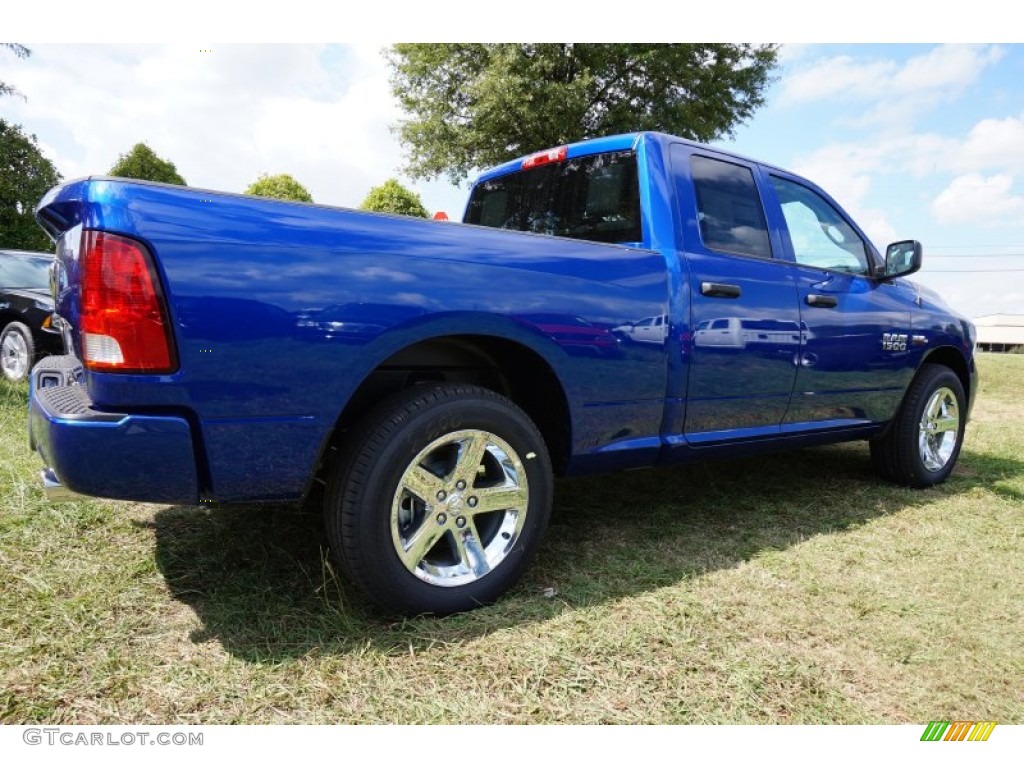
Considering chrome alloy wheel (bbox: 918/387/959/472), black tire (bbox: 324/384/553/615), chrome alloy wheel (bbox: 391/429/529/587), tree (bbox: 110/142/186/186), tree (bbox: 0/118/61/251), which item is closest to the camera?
black tire (bbox: 324/384/553/615)

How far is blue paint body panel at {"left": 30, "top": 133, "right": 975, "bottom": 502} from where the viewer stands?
1.80 meters

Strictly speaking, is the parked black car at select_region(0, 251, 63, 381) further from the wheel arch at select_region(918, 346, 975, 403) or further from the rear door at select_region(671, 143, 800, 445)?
the wheel arch at select_region(918, 346, 975, 403)

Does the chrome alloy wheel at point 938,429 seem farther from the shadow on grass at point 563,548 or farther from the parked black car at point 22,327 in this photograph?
the parked black car at point 22,327

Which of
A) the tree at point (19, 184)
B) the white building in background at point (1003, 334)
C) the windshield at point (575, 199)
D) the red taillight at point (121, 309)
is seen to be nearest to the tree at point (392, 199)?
the tree at point (19, 184)

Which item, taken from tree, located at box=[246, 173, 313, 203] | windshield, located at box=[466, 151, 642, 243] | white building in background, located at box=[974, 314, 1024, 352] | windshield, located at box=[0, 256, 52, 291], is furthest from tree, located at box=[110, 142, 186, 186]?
white building in background, located at box=[974, 314, 1024, 352]

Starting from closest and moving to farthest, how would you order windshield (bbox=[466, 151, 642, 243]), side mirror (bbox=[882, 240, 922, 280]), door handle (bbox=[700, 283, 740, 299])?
1. door handle (bbox=[700, 283, 740, 299])
2. windshield (bbox=[466, 151, 642, 243])
3. side mirror (bbox=[882, 240, 922, 280])

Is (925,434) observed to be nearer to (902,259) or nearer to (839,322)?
(902,259)

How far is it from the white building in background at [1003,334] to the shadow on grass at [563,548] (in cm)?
5493

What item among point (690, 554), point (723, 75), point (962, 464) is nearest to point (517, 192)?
point (690, 554)

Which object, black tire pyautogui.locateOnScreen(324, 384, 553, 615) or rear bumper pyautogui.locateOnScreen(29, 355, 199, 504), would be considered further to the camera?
black tire pyautogui.locateOnScreen(324, 384, 553, 615)

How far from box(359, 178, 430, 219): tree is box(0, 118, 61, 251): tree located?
9.10 meters

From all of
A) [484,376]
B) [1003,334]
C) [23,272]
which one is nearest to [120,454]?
[484,376]

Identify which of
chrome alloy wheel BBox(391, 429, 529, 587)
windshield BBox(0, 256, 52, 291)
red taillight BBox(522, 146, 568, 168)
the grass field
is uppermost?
red taillight BBox(522, 146, 568, 168)

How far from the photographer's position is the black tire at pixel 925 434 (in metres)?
4.10
